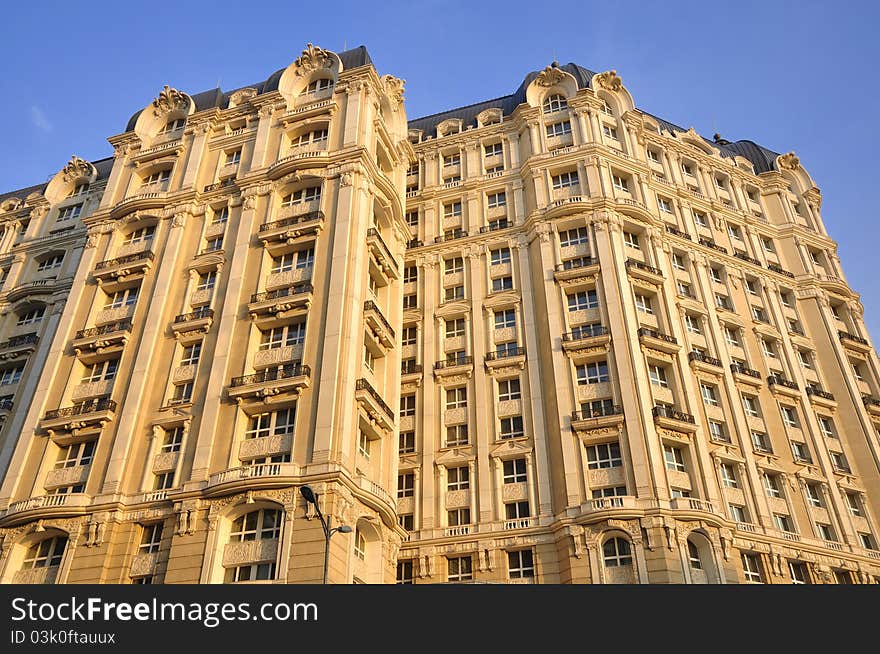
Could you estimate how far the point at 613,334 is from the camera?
51.5 metres

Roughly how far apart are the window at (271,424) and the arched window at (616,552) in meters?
19.1

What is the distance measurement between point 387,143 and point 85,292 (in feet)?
86.1

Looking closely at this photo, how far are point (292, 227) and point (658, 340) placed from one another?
85.9 ft

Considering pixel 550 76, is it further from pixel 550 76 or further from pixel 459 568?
pixel 459 568

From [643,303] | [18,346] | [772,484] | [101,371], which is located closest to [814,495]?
[772,484]

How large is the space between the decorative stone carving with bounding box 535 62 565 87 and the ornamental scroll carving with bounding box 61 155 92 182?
1727 inches

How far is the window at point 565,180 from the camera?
6316 cm

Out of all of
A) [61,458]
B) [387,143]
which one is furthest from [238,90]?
[61,458]

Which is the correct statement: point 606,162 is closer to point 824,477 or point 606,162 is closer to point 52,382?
point 824,477

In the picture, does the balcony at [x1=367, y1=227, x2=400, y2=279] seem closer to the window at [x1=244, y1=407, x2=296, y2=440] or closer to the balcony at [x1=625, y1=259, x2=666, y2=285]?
the window at [x1=244, y1=407, x2=296, y2=440]

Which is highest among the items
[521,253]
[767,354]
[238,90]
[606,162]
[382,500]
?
[238,90]

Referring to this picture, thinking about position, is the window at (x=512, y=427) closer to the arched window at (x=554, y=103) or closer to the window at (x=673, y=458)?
the window at (x=673, y=458)

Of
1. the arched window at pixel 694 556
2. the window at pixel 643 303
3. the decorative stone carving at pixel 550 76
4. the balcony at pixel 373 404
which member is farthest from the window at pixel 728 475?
the decorative stone carving at pixel 550 76

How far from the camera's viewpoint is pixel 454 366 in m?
55.2
